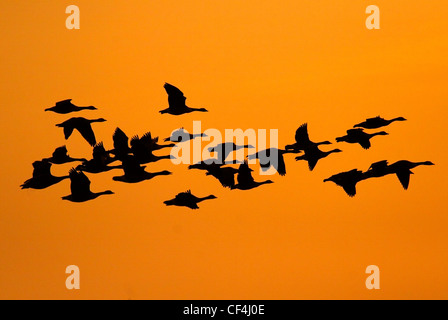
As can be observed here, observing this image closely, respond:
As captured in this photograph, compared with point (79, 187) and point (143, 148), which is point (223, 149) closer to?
point (143, 148)

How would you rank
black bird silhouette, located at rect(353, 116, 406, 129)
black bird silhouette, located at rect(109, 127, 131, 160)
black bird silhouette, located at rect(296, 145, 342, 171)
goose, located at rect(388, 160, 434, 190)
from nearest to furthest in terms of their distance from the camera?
1. black bird silhouette, located at rect(109, 127, 131, 160)
2. goose, located at rect(388, 160, 434, 190)
3. black bird silhouette, located at rect(353, 116, 406, 129)
4. black bird silhouette, located at rect(296, 145, 342, 171)

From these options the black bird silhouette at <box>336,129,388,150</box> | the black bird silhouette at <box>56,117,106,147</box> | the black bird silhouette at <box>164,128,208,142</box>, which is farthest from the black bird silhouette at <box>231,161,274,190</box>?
the black bird silhouette at <box>56,117,106,147</box>

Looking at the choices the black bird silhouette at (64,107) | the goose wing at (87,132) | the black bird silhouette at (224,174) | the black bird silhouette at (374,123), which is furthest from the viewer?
the black bird silhouette at (224,174)

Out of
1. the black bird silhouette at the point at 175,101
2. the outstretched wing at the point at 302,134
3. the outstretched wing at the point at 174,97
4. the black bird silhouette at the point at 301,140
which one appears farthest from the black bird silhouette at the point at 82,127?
the outstretched wing at the point at 302,134

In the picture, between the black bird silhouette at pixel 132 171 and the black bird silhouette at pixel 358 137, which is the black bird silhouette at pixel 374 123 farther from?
the black bird silhouette at pixel 132 171

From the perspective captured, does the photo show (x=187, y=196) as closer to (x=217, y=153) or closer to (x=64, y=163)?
(x=217, y=153)

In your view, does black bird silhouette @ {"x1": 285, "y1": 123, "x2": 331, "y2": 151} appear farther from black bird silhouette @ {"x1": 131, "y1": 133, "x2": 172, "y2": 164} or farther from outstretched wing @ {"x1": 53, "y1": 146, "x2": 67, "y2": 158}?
outstretched wing @ {"x1": 53, "y1": 146, "x2": 67, "y2": 158}

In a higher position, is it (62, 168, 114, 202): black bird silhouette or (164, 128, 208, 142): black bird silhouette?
(164, 128, 208, 142): black bird silhouette

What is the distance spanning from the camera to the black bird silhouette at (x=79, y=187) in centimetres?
3425

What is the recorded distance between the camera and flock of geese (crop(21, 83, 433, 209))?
115 feet

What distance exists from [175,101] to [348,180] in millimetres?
7222
